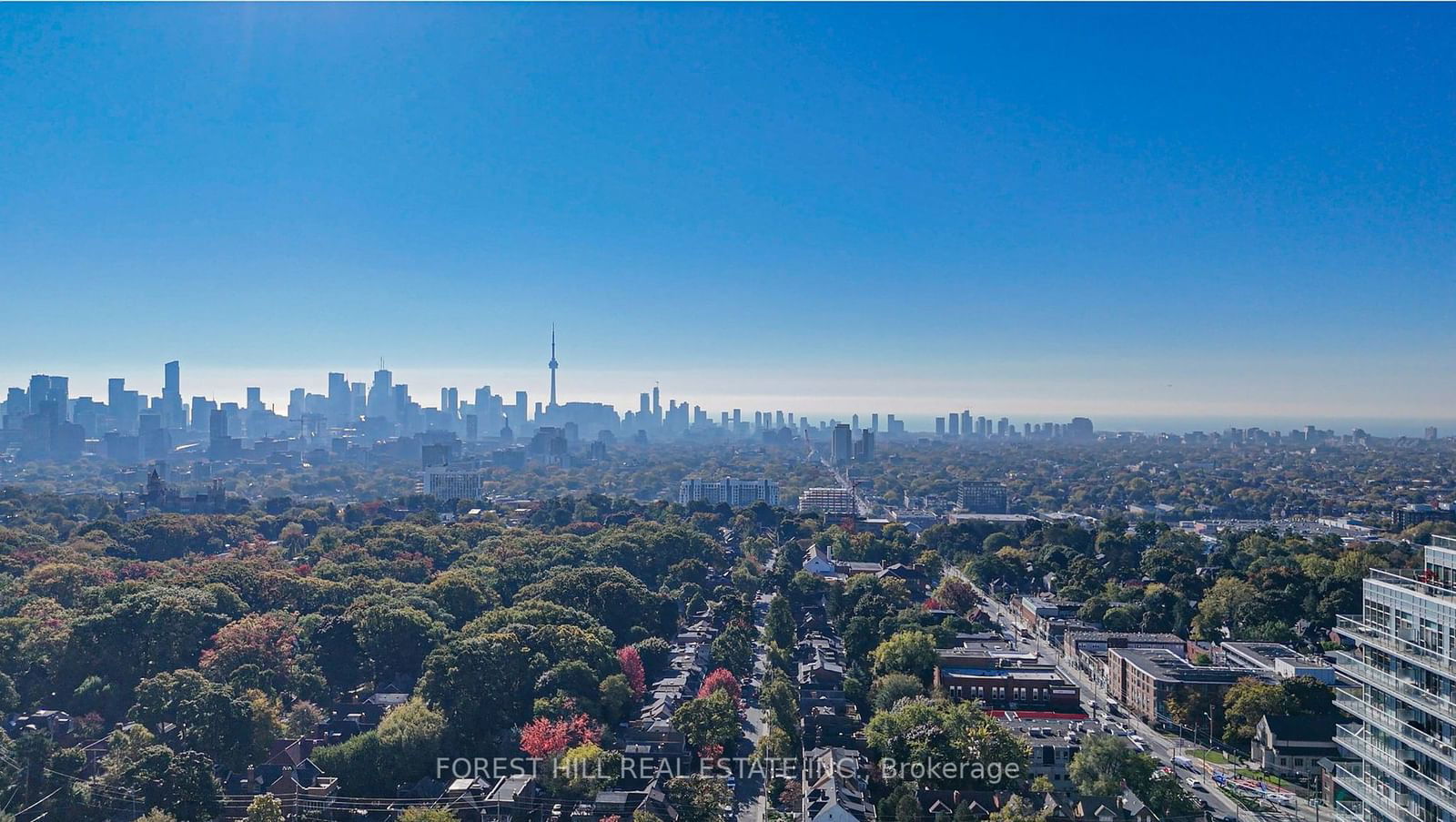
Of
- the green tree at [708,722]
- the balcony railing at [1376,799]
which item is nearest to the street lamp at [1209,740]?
the green tree at [708,722]

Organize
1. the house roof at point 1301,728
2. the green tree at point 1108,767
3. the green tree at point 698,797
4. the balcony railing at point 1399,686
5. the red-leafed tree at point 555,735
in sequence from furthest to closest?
1. the house roof at point 1301,728
2. the red-leafed tree at point 555,735
3. the green tree at point 1108,767
4. the green tree at point 698,797
5. the balcony railing at point 1399,686

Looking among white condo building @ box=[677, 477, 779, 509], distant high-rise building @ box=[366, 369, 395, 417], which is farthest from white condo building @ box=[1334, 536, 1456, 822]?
distant high-rise building @ box=[366, 369, 395, 417]

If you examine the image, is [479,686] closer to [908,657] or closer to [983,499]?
[908,657]

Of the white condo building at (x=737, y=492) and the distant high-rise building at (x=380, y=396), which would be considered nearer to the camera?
the white condo building at (x=737, y=492)

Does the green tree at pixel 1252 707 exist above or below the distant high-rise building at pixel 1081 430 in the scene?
below

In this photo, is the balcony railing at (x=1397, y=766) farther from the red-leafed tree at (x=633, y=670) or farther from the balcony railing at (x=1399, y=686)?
the red-leafed tree at (x=633, y=670)

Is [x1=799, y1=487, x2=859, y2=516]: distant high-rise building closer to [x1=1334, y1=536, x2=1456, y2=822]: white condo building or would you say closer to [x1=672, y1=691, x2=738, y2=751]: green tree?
[x1=672, y1=691, x2=738, y2=751]: green tree
